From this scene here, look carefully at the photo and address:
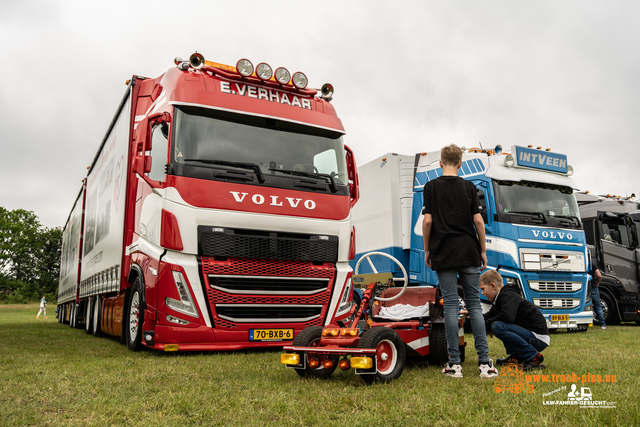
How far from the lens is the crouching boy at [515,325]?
466 centimetres

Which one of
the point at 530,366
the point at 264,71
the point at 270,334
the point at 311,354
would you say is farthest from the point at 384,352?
the point at 264,71

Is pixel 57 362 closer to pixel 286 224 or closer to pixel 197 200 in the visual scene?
pixel 197 200

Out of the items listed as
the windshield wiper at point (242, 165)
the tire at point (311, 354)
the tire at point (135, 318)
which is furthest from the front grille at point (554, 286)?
the tire at point (135, 318)

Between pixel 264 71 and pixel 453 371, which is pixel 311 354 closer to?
pixel 453 371

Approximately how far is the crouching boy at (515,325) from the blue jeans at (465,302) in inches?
16.5

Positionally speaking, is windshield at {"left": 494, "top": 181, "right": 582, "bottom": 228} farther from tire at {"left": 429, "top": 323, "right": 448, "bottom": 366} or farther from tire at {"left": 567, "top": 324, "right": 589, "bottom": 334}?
tire at {"left": 429, "top": 323, "right": 448, "bottom": 366}

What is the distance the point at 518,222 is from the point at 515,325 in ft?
17.3

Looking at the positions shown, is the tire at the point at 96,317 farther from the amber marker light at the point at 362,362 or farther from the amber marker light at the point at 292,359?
the amber marker light at the point at 362,362

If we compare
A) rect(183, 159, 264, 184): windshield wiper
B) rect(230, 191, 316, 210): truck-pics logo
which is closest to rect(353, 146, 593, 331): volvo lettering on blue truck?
rect(230, 191, 316, 210): truck-pics logo

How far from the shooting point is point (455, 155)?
4574 millimetres

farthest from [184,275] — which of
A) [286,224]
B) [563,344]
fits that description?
[563,344]

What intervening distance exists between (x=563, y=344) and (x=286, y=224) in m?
4.43

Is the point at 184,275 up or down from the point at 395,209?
down

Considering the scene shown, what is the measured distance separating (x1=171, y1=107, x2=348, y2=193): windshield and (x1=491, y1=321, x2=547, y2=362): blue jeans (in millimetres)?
2954
